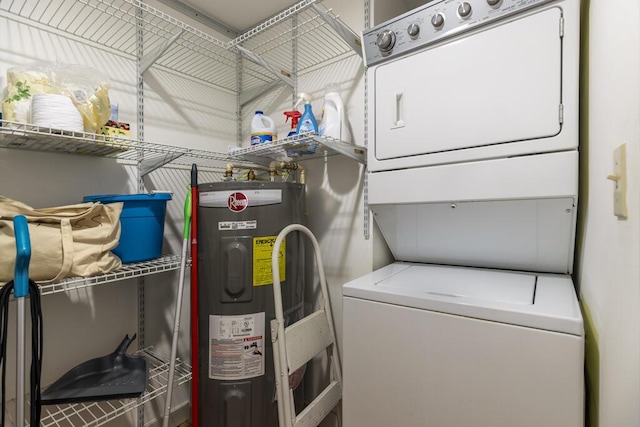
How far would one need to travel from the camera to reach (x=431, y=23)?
1.21 m

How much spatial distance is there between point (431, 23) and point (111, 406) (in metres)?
2.33

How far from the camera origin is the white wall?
57 cm

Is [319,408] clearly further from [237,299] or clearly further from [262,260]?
[262,260]

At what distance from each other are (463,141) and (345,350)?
0.92 metres

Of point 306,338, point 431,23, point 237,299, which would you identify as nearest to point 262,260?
point 237,299

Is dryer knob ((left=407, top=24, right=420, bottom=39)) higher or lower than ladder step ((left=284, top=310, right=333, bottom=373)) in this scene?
higher

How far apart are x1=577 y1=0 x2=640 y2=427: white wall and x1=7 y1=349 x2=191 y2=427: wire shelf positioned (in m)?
1.66

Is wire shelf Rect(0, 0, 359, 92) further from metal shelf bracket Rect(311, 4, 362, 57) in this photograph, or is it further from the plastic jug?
the plastic jug

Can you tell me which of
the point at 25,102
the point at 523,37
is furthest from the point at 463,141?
the point at 25,102

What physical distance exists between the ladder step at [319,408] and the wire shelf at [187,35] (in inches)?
68.6

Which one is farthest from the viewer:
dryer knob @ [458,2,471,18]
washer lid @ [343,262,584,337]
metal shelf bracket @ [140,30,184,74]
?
metal shelf bracket @ [140,30,184,74]

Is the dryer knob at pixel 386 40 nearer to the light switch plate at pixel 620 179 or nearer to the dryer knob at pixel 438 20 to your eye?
the dryer knob at pixel 438 20

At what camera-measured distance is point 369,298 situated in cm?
117

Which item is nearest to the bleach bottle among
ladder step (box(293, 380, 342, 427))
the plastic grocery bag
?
the plastic grocery bag
